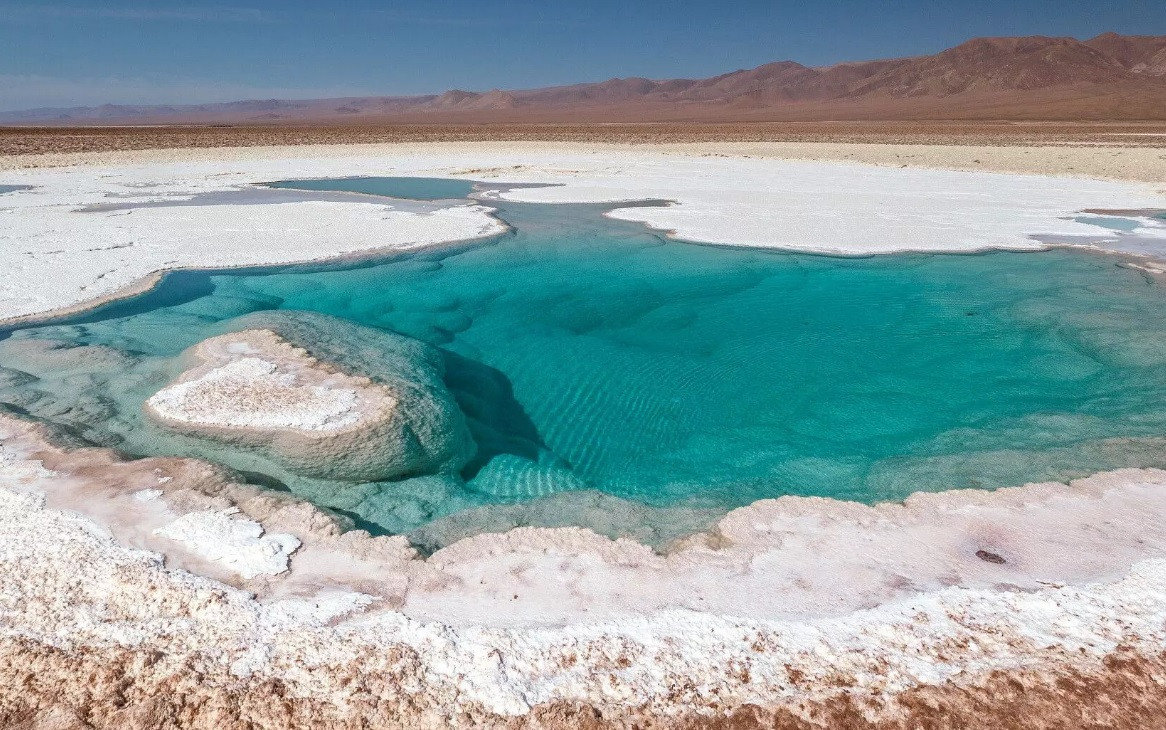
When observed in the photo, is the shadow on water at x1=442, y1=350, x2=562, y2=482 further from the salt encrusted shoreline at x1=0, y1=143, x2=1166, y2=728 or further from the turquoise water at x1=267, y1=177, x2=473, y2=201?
the turquoise water at x1=267, y1=177, x2=473, y2=201

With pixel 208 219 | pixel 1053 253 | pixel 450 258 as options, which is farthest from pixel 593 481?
pixel 208 219

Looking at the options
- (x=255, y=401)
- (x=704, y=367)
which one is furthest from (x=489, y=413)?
(x=704, y=367)

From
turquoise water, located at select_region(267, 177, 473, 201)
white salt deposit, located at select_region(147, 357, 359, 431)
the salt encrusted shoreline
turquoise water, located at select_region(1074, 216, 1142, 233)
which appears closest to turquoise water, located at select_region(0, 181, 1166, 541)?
white salt deposit, located at select_region(147, 357, 359, 431)

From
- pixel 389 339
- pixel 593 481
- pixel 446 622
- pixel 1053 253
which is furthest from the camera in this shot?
pixel 1053 253

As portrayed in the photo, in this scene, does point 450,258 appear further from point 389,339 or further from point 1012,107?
point 1012,107

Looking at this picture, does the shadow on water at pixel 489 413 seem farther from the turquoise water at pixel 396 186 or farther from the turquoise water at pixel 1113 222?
the turquoise water at pixel 1113 222
